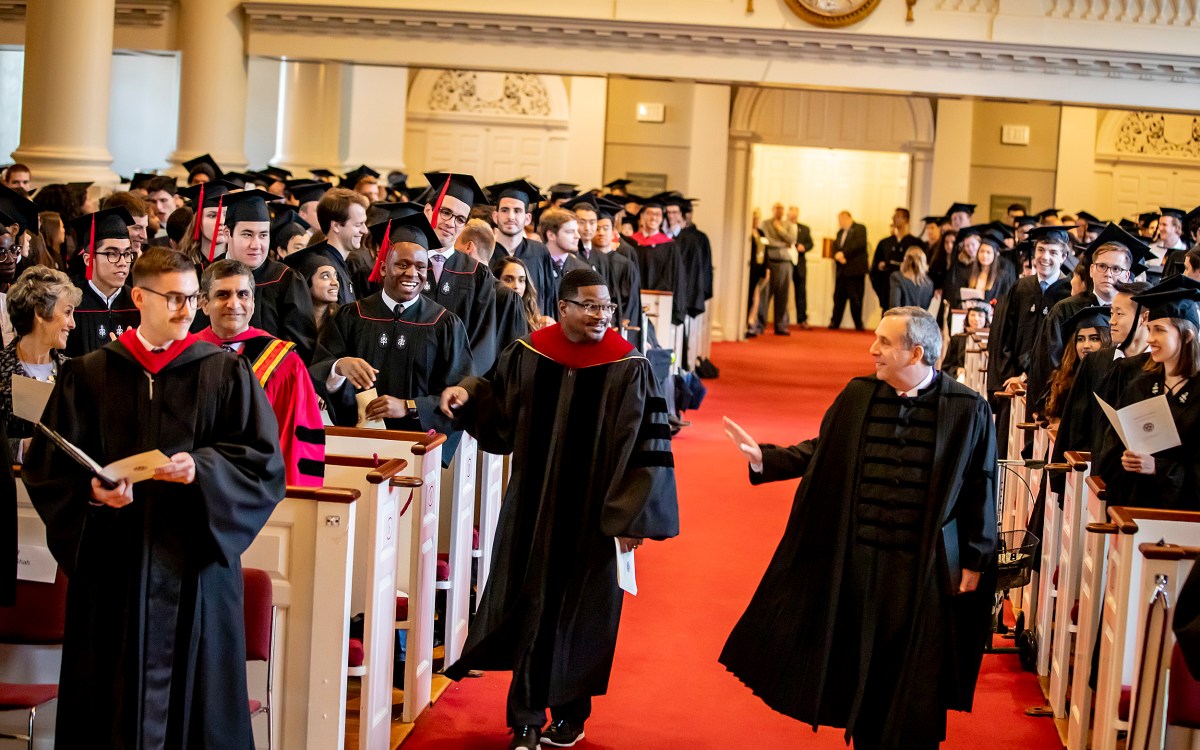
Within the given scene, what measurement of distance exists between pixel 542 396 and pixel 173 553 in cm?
170

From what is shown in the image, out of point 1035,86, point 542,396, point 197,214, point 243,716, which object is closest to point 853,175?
point 1035,86

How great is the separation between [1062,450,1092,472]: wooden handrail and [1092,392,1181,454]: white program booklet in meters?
0.57

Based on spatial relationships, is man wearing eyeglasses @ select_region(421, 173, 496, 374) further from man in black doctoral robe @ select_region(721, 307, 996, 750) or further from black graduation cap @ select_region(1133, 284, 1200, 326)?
black graduation cap @ select_region(1133, 284, 1200, 326)

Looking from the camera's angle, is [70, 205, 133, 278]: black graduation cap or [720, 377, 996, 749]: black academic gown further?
[70, 205, 133, 278]: black graduation cap

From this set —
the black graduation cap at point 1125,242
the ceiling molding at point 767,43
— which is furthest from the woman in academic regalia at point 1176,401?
the ceiling molding at point 767,43

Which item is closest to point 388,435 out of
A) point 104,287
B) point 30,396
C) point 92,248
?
point 30,396

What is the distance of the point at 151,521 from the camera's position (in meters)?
4.06

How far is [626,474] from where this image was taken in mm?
5227

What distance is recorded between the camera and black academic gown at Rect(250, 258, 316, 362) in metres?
6.73

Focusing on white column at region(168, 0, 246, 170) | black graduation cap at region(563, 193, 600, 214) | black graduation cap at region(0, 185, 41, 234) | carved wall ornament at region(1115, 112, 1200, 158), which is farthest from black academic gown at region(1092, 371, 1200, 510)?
carved wall ornament at region(1115, 112, 1200, 158)

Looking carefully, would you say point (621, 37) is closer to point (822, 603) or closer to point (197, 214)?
point (197, 214)

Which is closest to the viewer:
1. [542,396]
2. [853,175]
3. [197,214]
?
[542,396]

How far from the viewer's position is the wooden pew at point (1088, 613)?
5.39m

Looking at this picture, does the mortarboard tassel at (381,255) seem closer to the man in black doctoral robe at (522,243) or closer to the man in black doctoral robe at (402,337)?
the man in black doctoral robe at (402,337)
